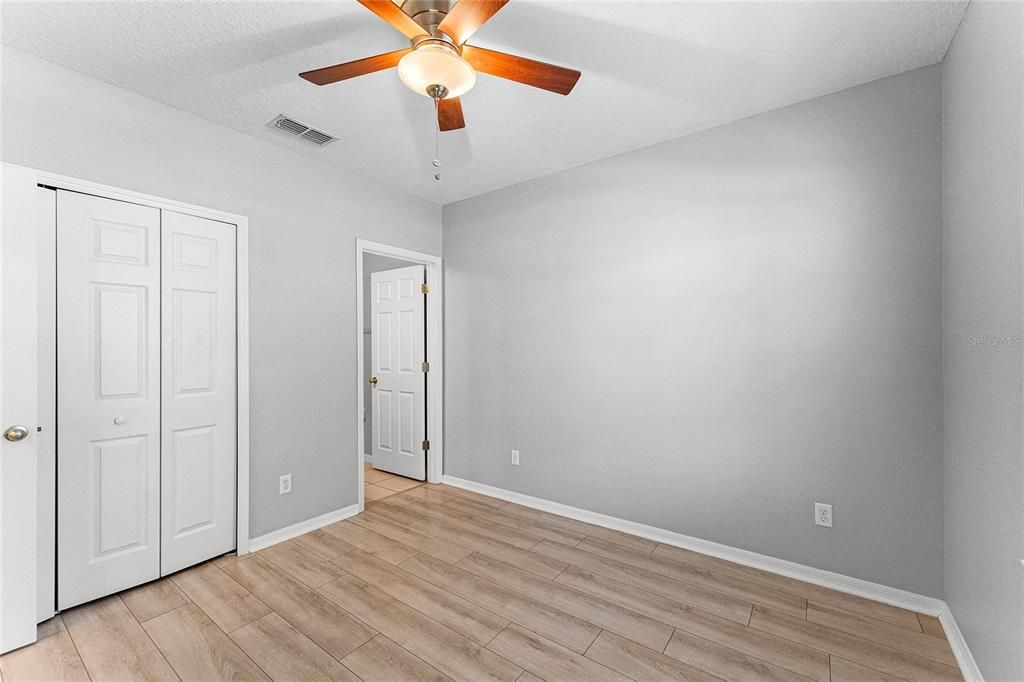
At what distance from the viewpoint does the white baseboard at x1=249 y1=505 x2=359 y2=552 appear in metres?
2.85

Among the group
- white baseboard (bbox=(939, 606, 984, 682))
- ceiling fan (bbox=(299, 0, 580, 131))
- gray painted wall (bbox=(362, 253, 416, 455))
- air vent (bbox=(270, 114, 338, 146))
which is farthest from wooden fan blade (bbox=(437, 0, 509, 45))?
gray painted wall (bbox=(362, 253, 416, 455))

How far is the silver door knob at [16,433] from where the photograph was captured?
1895 millimetres

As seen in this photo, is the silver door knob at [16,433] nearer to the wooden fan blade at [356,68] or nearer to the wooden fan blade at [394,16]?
the wooden fan blade at [356,68]

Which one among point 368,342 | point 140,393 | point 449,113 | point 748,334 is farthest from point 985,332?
point 368,342

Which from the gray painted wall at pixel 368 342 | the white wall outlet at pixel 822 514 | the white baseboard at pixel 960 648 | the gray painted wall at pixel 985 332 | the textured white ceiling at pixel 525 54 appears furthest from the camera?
the gray painted wall at pixel 368 342

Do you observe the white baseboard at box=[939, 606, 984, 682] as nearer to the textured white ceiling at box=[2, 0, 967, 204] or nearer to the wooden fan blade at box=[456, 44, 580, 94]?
the textured white ceiling at box=[2, 0, 967, 204]

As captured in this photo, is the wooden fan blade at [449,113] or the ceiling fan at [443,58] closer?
the ceiling fan at [443,58]

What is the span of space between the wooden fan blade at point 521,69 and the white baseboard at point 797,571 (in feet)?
8.85

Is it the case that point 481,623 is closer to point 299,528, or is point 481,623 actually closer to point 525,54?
point 299,528

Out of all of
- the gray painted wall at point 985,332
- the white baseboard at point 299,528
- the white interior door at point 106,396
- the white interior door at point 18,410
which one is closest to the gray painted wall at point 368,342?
the white baseboard at point 299,528

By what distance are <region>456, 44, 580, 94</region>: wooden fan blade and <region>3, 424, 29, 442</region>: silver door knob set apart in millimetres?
2454

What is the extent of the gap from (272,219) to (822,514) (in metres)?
3.77

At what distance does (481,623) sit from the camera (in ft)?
6.82

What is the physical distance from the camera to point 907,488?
7.22 feet
